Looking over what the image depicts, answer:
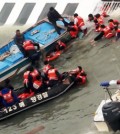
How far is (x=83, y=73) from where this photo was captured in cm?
1597

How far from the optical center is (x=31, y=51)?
1819 centimetres

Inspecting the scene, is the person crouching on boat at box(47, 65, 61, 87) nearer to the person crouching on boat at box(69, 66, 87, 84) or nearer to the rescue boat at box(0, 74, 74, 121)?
the rescue boat at box(0, 74, 74, 121)

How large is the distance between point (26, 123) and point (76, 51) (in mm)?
4993

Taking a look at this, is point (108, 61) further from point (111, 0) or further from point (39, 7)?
point (39, 7)

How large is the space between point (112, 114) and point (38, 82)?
5.73 m

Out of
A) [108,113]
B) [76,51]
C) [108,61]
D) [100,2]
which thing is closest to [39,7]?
[100,2]

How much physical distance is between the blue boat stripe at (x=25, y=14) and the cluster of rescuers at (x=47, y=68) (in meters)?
3.10

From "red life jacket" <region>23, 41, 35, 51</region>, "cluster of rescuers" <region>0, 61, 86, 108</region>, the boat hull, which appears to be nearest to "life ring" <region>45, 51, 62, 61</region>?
"red life jacket" <region>23, 41, 35, 51</region>

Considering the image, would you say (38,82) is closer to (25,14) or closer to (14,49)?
(14,49)

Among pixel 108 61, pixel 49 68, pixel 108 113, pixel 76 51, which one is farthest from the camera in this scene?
pixel 76 51

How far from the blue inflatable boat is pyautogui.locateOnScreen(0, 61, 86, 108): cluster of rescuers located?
1984 mm

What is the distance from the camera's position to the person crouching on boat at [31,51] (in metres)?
18.2

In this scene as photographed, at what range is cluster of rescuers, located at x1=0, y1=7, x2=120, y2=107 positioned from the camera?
15.5m

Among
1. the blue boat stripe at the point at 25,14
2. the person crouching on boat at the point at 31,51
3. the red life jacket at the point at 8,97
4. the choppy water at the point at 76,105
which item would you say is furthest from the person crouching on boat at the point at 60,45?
the red life jacket at the point at 8,97
